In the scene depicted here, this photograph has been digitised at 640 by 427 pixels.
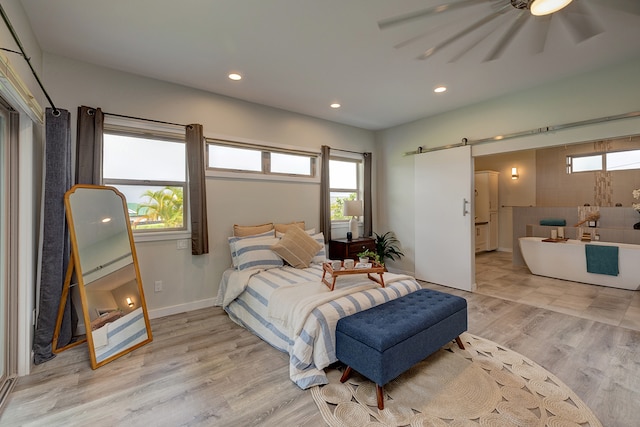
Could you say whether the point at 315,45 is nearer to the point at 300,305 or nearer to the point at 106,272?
the point at 300,305

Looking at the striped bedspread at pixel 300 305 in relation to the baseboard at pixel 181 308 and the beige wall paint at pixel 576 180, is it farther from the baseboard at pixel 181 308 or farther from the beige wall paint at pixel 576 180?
the beige wall paint at pixel 576 180

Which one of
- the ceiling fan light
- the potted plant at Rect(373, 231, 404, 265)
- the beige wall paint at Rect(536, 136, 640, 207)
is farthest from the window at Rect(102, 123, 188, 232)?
the beige wall paint at Rect(536, 136, 640, 207)

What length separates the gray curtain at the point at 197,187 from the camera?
3.41 m

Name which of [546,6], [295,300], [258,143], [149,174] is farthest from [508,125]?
[149,174]

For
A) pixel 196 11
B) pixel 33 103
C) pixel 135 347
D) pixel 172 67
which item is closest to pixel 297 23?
pixel 196 11

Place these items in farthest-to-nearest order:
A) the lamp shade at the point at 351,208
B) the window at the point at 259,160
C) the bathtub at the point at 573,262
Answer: the lamp shade at the point at 351,208
the bathtub at the point at 573,262
the window at the point at 259,160

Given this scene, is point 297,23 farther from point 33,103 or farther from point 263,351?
point 263,351

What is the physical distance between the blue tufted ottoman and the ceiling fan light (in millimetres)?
2069

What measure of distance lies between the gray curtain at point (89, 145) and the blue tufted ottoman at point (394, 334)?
9.12 ft

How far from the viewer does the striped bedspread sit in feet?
6.90

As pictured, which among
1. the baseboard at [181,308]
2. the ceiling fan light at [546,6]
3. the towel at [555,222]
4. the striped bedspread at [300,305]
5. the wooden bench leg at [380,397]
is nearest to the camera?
the ceiling fan light at [546,6]

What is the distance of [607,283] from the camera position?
445 centimetres

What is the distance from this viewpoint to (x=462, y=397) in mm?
1917

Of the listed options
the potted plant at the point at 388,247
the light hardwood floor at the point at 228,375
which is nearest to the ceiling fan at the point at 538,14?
the light hardwood floor at the point at 228,375
